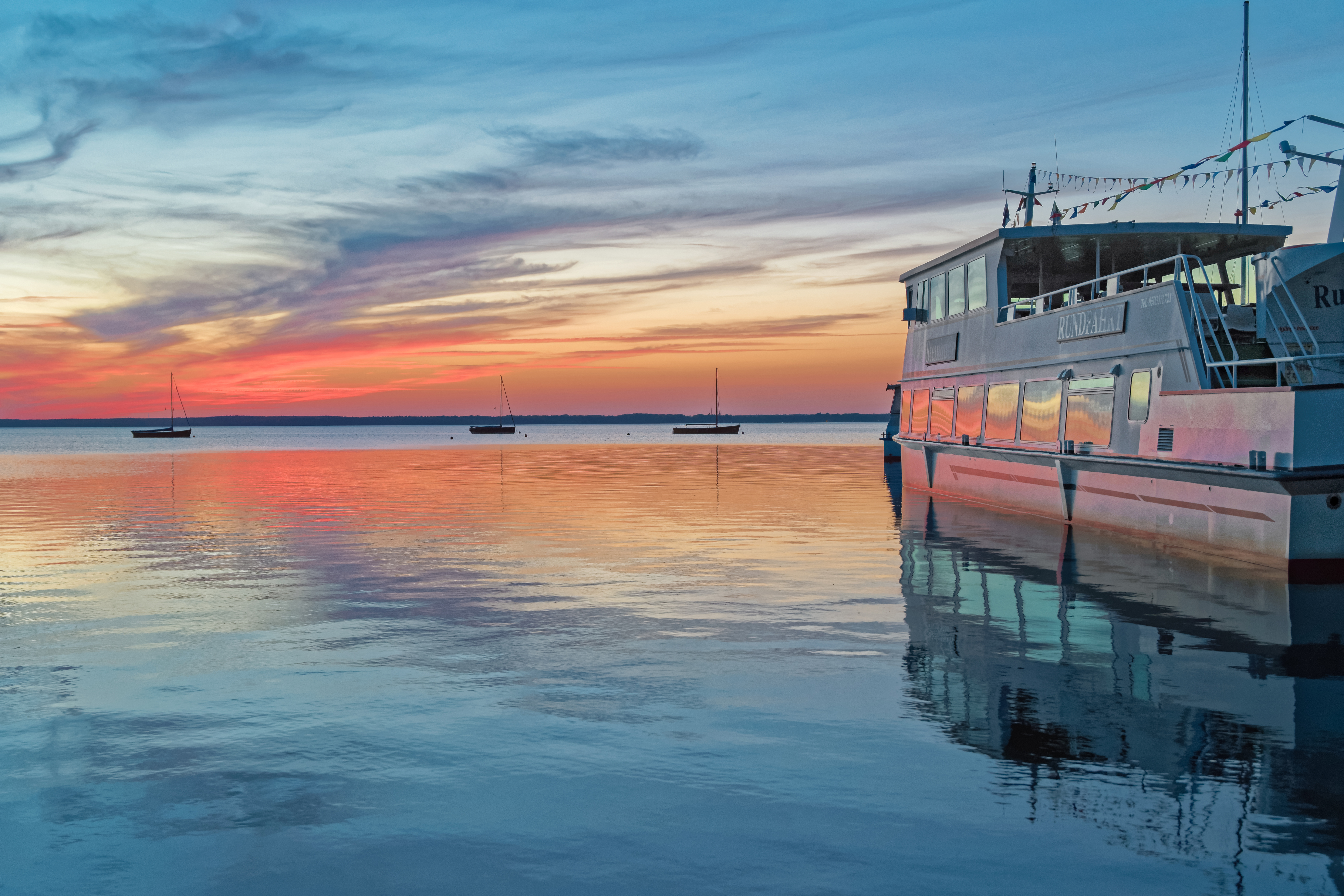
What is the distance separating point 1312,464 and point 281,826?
46.5 ft

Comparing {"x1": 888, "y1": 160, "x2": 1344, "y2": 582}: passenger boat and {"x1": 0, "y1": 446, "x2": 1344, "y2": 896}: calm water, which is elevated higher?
{"x1": 888, "y1": 160, "x2": 1344, "y2": 582}: passenger boat

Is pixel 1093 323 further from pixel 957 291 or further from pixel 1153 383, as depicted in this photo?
pixel 957 291

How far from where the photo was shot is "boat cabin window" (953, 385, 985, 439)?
2617cm

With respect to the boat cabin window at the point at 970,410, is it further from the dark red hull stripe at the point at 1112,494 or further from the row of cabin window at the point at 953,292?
the row of cabin window at the point at 953,292

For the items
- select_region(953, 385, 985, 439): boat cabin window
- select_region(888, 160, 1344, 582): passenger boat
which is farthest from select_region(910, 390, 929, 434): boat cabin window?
select_region(953, 385, 985, 439): boat cabin window

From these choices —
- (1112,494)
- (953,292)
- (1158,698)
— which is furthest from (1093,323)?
(1158,698)

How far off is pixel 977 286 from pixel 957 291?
144cm

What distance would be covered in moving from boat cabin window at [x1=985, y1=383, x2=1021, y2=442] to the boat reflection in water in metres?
8.34

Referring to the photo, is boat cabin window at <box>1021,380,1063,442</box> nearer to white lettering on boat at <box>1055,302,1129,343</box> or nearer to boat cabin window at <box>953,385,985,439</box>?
white lettering on boat at <box>1055,302,1129,343</box>

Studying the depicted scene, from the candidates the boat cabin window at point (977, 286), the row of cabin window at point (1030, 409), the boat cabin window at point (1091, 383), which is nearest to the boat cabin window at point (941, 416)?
the row of cabin window at point (1030, 409)

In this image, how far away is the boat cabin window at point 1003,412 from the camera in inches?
947

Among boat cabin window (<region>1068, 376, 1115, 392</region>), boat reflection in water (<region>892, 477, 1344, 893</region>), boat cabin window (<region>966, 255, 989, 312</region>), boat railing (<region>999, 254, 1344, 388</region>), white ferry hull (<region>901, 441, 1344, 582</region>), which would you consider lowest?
boat reflection in water (<region>892, 477, 1344, 893</region>)

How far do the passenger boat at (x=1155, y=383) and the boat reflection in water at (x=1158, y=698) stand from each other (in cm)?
133

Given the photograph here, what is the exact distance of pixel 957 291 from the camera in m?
27.6
